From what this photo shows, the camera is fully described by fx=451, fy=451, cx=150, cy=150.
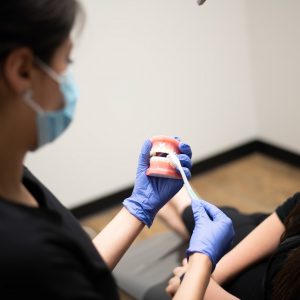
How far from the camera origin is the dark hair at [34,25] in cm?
60

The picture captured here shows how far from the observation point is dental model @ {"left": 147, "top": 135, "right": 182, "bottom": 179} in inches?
43.1

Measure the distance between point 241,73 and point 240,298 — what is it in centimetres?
169

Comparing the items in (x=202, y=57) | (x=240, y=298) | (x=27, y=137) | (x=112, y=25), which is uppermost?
(x=27, y=137)

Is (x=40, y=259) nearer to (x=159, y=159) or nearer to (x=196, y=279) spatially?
(x=196, y=279)

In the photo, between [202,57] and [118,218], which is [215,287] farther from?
[202,57]

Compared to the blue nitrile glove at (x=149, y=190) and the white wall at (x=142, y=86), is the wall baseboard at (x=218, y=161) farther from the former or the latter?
the blue nitrile glove at (x=149, y=190)

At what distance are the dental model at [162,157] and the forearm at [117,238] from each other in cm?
13

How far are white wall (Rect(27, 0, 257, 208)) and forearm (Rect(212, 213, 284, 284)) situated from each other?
47.0 inches

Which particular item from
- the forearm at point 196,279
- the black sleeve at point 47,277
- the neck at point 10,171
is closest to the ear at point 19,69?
the neck at point 10,171

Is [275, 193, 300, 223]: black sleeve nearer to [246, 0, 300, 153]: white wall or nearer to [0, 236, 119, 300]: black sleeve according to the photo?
[0, 236, 119, 300]: black sleeve

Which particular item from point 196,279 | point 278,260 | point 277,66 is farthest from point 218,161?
point 196,279

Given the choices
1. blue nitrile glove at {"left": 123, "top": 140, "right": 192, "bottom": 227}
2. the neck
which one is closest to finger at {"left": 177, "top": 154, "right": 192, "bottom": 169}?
blue nitrile glove at {"left": 123, "top": 140, "right": 192, "bottom": 227}

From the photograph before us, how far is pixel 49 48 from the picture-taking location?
0.65 m

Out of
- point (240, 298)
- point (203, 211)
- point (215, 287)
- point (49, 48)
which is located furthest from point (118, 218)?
point (49, 48)
